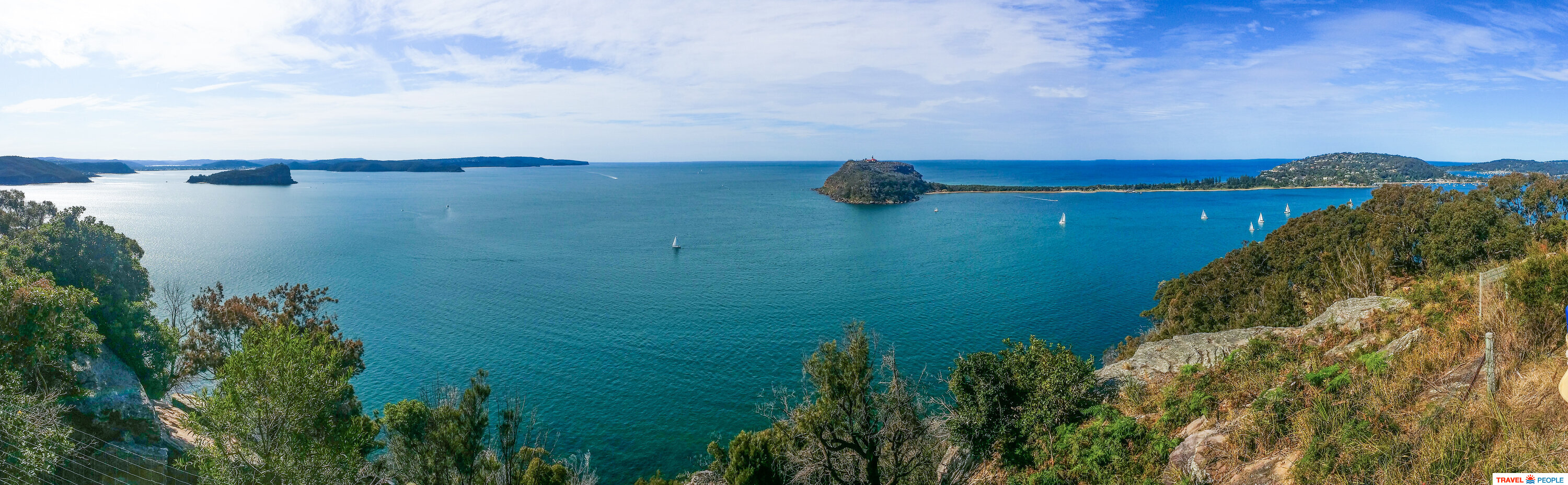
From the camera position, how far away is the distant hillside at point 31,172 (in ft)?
412

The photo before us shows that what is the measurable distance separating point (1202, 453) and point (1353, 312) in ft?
33.5

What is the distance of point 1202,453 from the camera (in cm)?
1120

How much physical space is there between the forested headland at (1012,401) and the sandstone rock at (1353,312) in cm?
Result: 12

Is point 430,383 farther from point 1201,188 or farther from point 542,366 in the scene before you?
point 1201,188

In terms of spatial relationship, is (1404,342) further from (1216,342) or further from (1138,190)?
(1138,190)

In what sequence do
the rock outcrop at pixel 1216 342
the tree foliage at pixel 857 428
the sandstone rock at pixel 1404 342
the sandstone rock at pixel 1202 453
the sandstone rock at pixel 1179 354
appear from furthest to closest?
the sandstone rock at pixel 1179 354, the rock outcrop at pixel 1216 342, the tree foliage at pixel 857 428, the sandstone rock at pixel 1404 342, the sandstone rock at pixel 1202 453

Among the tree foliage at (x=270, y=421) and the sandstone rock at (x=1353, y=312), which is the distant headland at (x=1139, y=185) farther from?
the tree foliage at (x=270, y=421)

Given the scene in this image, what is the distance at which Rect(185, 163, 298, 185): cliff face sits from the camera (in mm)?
185500

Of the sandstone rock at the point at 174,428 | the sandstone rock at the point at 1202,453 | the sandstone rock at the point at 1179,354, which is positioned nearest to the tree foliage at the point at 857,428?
the sandstone rock at the point at 1179,354

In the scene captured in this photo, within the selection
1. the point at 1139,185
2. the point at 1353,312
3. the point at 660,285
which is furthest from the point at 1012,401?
the point at 1139,185

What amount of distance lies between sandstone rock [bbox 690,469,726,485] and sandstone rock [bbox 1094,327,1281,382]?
12026 millimetres

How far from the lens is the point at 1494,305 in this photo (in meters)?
10.9

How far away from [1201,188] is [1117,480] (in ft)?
646

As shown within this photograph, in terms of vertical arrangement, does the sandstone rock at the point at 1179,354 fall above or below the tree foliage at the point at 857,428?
above
